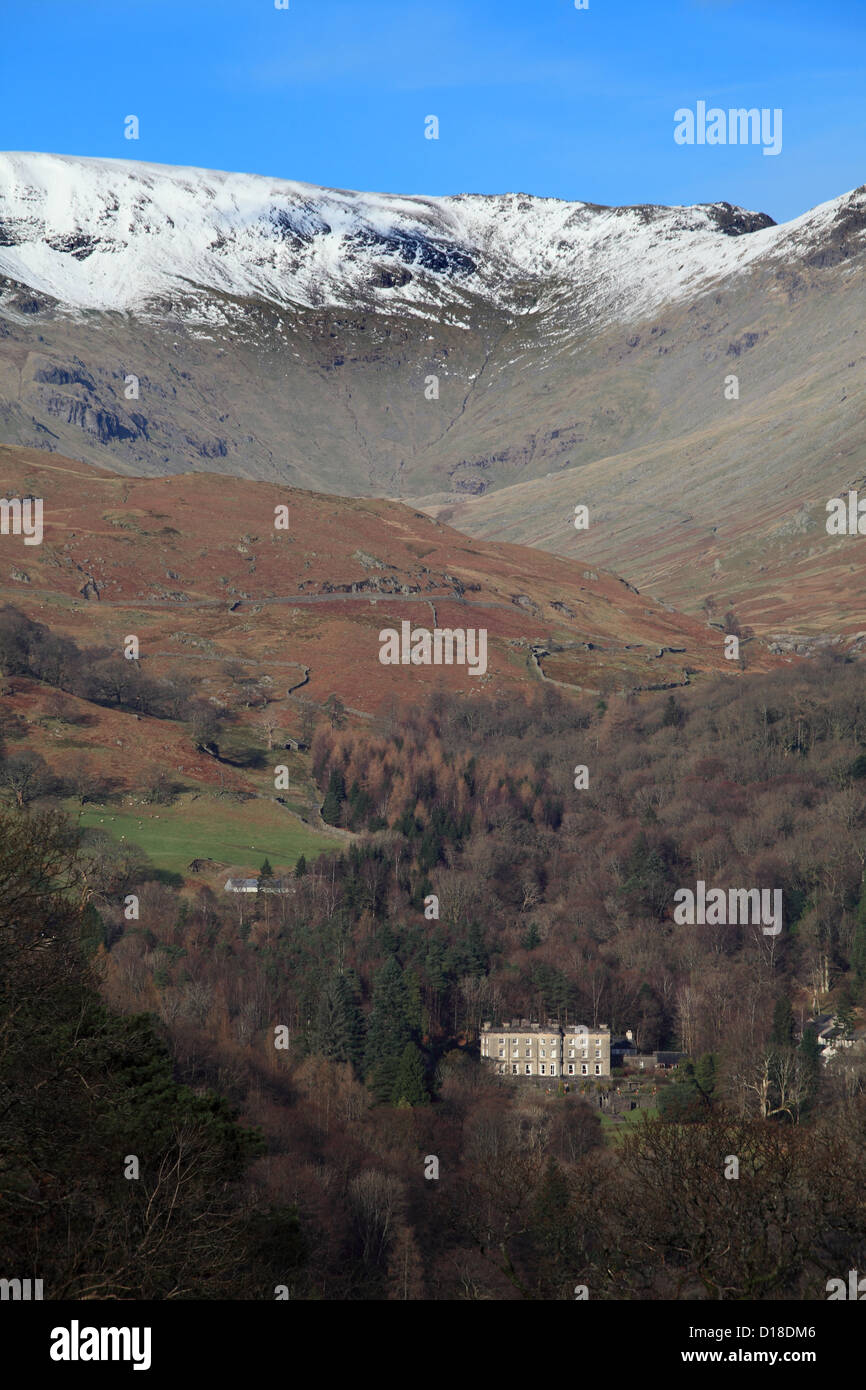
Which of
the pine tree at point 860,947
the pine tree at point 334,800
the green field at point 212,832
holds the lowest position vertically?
the pine tree at point 860,947

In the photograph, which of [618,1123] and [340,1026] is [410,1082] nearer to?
[340,1026]

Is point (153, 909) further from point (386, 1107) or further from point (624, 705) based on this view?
point (624, 705)

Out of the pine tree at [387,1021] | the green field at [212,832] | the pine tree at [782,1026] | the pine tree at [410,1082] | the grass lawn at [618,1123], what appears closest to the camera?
the grass lawn at [618,1123]

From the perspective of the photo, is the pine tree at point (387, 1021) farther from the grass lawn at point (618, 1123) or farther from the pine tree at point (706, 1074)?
the pine tree at point (706, 1074)

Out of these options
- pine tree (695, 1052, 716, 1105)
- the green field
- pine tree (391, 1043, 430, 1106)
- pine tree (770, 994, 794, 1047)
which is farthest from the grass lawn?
the green field

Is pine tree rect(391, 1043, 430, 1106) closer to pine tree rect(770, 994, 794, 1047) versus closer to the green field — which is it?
pine tree rect(770, 994, 794, 1047)

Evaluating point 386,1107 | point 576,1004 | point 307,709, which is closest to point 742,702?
point 307,709

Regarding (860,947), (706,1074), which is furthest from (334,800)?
(706,1074)

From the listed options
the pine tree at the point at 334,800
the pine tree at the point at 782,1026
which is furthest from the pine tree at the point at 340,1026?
the pine tree at the point at 334,800
